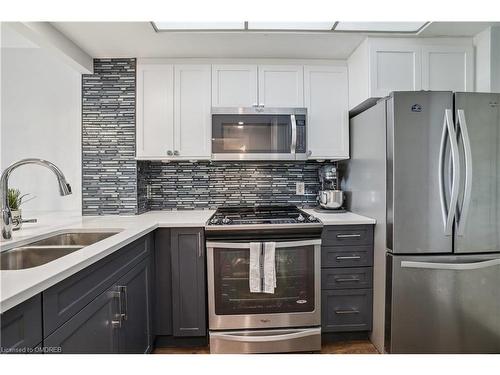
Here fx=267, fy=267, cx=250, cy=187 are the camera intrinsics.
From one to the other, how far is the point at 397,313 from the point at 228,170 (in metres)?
1.69

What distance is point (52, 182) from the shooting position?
227 centimetres

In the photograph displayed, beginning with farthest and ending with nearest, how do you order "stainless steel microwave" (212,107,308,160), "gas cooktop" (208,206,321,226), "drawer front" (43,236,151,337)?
"stainless steel microwave" (212,107,308,160) → "gas cooktop" (208,206,321,226) → "drawer front" (43,236,151,337)

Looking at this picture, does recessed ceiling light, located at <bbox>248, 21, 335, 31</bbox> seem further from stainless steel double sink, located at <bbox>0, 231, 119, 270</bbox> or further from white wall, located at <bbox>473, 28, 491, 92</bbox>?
stainless steel double sink, located at <bbox>0, 231, 119, 270</bbox>

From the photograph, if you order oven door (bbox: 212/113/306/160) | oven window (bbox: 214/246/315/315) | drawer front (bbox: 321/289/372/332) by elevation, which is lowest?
drawer front (bbox: 321/289/372/332)

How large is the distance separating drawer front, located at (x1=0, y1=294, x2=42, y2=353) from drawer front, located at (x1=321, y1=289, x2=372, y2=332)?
165 cm

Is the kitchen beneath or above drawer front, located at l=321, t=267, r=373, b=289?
above

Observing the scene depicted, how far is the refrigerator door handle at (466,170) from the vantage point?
63.3 inches

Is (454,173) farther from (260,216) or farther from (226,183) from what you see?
(226,183)

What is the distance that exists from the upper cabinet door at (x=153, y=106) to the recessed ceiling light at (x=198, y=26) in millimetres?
420

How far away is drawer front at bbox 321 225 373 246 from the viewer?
1908 mm

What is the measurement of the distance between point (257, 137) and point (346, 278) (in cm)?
124

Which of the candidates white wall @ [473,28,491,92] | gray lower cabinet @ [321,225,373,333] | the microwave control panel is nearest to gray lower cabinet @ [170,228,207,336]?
gray lower cabinet @ [321,225,373,333]

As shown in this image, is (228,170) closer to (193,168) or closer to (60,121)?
(193,168)

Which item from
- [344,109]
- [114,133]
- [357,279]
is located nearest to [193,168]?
[114,133]
